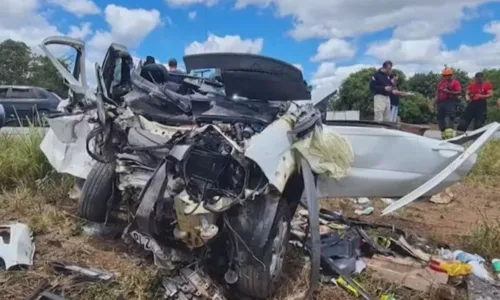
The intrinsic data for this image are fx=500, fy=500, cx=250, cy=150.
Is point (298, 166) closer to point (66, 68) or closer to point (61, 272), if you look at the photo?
point (61, 272)

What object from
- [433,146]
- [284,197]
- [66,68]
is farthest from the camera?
[66,68]

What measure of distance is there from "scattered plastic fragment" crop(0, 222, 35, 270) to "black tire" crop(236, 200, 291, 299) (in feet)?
5.02

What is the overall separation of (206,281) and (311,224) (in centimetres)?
74

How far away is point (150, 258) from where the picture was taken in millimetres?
3584

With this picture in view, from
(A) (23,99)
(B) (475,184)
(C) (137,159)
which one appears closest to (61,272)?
(C) (137,159)

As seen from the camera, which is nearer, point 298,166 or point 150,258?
point 298,166

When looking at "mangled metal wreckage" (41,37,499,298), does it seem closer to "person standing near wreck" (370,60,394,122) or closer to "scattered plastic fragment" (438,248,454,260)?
"scattered plastic fragment" (438,248,454,260)

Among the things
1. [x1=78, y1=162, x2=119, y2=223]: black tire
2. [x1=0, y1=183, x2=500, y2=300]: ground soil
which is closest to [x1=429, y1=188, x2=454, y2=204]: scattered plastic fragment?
[x1=0, y1=183, x2=500, y2=300]: ground soil

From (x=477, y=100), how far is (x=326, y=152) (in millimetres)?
7729

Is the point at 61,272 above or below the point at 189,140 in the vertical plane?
below

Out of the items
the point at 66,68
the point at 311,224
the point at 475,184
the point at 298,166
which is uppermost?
the point at 66,68

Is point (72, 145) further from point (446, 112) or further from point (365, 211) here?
point (446, 112)

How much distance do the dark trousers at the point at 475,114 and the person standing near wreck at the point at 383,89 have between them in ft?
6.79

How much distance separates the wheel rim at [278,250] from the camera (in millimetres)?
2992
